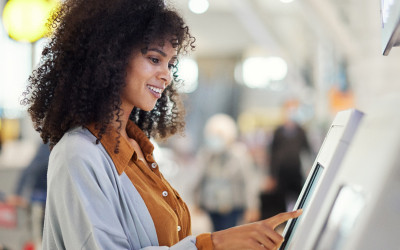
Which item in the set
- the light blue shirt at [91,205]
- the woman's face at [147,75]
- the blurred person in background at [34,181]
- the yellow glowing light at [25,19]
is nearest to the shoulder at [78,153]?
the light blue shirt at [91,205]

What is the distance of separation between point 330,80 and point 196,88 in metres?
8.96

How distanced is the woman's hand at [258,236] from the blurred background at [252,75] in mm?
366

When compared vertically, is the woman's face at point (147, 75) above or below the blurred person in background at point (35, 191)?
above

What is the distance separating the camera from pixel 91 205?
1443mm


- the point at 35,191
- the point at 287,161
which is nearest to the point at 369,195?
the point at 35,191

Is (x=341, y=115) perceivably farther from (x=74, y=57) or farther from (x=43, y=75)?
(x=43, y=75)

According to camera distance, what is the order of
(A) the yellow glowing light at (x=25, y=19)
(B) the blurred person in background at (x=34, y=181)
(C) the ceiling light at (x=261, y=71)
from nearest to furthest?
(B) the blurred person in background at (x=34, y=181), (A) the yellow glowing light at (x=25, y=19), (C) the ceiling light at (x=261, y=71)

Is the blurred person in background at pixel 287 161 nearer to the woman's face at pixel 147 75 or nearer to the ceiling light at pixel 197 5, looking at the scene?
the ceiling light at pixel 197 5

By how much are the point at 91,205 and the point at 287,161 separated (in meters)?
4.90

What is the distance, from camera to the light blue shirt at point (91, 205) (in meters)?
1.43

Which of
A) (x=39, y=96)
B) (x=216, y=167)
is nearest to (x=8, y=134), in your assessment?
(x=216, y=167)

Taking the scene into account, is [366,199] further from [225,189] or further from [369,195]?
[225,189]

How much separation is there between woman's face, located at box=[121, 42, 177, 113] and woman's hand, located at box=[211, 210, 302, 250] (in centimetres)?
49

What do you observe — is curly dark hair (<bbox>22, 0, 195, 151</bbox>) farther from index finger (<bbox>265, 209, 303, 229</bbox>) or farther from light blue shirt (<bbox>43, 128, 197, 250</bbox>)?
index finger (<bbox>265, 209, 303, 229</bbox>)
